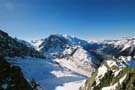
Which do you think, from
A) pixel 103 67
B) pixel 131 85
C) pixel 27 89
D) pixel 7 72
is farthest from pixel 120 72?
pixel 7 72

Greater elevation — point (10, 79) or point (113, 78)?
point (10, 79)

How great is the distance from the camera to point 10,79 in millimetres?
66812

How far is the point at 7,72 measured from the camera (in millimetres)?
69125

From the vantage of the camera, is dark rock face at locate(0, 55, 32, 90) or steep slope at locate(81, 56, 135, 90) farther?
steep slope at locate(81, 56, 135, 90)

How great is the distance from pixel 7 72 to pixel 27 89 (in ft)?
25.3

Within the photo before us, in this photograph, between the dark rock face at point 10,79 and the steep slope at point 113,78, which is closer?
the dark rock face at point 10,79

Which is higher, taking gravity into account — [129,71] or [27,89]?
[129,71]

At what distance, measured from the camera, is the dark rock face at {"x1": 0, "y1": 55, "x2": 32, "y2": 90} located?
64.6 meters

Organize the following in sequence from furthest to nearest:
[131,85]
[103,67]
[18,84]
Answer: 1. [103,67]
2. [131,85]
3. [18,84]

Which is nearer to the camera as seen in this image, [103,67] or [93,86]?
[93,86]

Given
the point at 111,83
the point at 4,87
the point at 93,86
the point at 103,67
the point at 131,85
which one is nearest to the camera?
the point at 4,87

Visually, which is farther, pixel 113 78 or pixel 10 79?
pixel 113 78

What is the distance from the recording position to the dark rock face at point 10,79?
64.6 m

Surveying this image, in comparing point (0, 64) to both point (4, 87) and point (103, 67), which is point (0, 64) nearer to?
point (4, 87)
